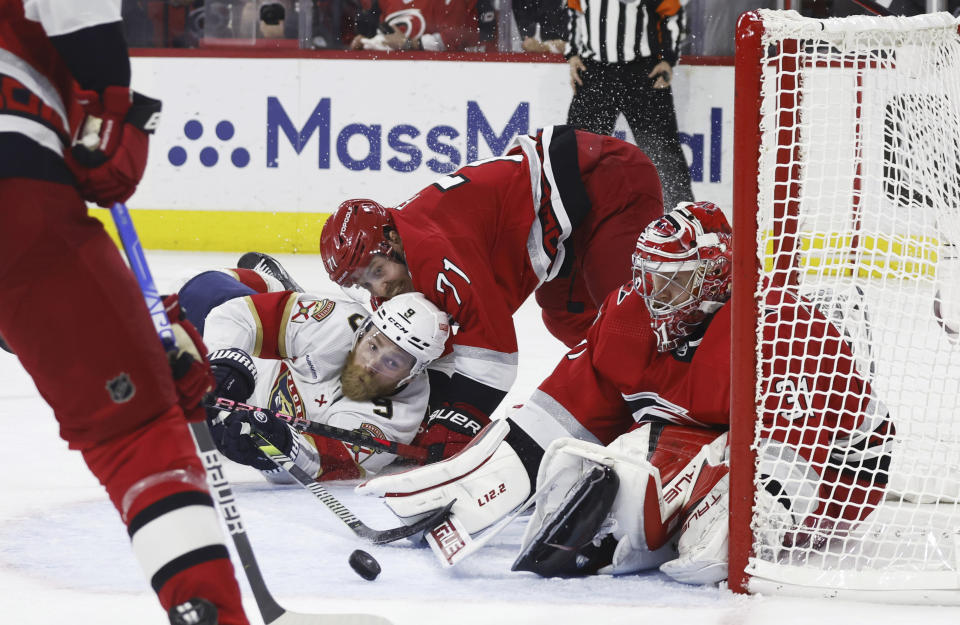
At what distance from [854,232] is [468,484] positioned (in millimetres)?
788

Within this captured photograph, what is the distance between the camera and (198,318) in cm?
308

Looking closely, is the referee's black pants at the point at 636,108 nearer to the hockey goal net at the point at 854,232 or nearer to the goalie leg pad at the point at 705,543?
the hockey goal net at the point at 854,232

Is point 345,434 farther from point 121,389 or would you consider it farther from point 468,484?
point 121,389

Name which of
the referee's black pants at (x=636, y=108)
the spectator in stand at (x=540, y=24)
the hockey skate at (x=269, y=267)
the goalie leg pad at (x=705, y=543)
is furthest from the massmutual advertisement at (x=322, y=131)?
the goalie leg pad at (x=705, y=543)

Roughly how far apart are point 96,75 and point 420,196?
1.66 m

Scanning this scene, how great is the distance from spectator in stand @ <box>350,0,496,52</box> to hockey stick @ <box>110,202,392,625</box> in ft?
15.3

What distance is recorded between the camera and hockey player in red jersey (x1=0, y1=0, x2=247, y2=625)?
1.32 m

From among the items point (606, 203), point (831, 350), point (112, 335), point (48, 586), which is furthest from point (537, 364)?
point (112, 335)

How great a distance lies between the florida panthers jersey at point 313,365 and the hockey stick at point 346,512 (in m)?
0.23

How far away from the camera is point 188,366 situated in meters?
1.46

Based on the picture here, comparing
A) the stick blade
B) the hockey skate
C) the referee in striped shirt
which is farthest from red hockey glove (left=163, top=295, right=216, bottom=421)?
the referee in striped shirt

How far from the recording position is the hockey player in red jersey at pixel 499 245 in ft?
8.93

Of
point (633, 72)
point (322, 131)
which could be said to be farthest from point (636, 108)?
point (322, 131)

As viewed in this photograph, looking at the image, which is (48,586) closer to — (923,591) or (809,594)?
(809,594)
